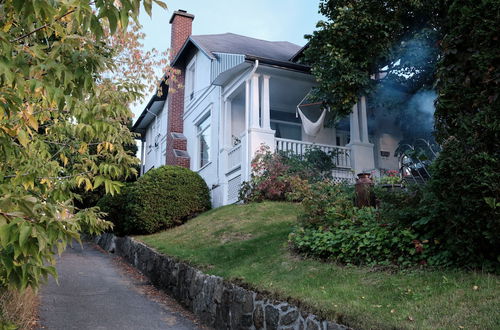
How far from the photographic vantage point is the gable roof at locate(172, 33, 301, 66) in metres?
15.5

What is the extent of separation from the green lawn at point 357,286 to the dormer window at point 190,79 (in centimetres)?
1067

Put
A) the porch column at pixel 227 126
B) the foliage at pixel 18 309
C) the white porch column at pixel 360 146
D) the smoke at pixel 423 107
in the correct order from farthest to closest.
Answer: the porch column at pixel 227 126 < the white porch column at pixel 360 146 < the smoke at pixel 423 107 < the foliage at pixel 18 309

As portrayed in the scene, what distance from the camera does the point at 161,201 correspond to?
12.9 metres

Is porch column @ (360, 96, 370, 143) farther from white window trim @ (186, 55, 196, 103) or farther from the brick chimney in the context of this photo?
the brick chimney

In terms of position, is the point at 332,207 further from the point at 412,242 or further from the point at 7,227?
the point at 7,227

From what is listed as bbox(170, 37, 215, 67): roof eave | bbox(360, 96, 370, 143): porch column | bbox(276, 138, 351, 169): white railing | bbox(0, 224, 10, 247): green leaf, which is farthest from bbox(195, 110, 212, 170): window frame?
bbox(0, 224, 10, 247): green leaf

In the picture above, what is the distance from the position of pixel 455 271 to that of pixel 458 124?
1.49 meters

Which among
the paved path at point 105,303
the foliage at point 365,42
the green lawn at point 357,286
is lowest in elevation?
the paved path at point 105,303

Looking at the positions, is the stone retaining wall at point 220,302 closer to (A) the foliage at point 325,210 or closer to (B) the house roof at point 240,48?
(A) the foliage at point 325,210

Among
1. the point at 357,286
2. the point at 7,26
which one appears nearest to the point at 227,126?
the point at 357,286

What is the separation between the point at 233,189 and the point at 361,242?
8.26 metres

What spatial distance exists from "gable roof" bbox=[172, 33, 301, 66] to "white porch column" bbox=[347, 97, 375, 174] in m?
2.89

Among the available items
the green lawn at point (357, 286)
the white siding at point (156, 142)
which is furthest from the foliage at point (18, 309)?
the white siding at point (156, 142)

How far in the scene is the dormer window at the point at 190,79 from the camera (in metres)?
18.5
